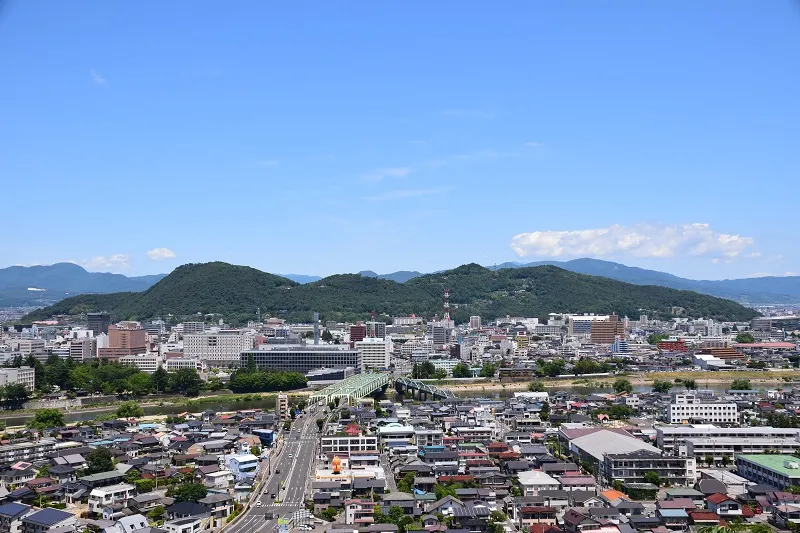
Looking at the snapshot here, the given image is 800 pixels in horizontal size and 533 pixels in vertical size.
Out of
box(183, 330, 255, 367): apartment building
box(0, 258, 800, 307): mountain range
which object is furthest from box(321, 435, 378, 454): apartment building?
box(0, 258, 800, 307): mountain range

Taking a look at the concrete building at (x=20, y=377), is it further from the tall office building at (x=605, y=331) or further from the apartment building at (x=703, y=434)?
the tall office building at (x=605, y=331)

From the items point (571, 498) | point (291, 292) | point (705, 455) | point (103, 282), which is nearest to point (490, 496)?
point (571, 498)

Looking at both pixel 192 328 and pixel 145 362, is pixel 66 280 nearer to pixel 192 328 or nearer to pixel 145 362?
pixel 192 328

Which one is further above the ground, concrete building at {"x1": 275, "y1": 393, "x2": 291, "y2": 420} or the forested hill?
the forested hill

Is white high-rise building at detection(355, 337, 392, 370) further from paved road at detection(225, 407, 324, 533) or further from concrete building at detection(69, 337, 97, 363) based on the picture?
paved road at detection(225, 407, 324, 533)

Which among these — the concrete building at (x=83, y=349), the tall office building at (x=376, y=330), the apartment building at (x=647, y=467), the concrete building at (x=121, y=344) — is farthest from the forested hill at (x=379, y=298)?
the apartment building at (x=647, y=467)

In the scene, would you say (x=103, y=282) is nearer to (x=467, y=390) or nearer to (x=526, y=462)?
(x=467, y=390)

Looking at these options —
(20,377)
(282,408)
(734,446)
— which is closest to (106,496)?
(282,408)

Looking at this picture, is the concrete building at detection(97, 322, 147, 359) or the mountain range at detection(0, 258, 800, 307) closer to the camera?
the concrete building at detection(97, 322, 147, 359)
